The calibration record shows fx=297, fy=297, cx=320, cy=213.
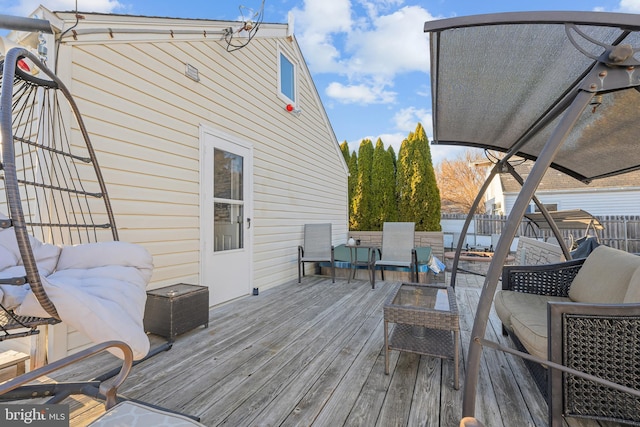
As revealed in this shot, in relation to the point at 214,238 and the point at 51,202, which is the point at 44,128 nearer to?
the point at 51,202

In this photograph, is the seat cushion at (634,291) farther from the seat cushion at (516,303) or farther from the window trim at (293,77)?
the window trim at (293,77)

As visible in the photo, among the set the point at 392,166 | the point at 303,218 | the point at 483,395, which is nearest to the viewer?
the point at 483,395

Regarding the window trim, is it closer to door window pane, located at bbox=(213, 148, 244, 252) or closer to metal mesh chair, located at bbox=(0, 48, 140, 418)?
door window pane, located at bbox=(213, 148, 244, 252)

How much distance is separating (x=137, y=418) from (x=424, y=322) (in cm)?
164

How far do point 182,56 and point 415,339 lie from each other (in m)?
3.73

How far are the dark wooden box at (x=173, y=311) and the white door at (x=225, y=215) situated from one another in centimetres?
69

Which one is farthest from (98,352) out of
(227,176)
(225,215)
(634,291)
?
(227,176)

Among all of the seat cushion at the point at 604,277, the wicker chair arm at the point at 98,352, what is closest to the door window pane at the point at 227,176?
the wicker chair arm at the point at 98,352

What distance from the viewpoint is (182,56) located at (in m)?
3.37

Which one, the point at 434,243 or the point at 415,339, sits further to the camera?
the point at 434,243

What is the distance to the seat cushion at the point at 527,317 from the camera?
5.41ft

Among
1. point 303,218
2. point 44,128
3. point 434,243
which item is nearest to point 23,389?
point 44,128

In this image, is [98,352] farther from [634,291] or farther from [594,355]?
[634,291]

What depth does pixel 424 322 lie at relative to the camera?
1.96m
